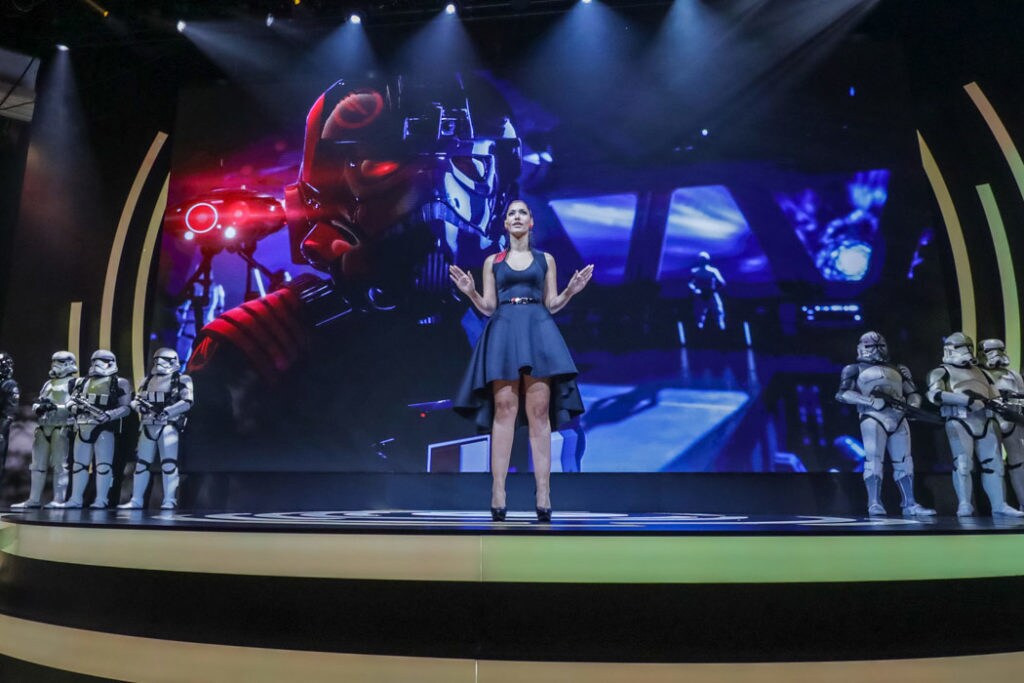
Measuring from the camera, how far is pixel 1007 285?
591 cm

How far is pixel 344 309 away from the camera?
6.61m

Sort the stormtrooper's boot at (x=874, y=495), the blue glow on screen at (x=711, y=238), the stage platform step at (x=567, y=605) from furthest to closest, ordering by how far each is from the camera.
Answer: the blue glow on screen at (x=711, y=238)
the stormtrooper's boot at (x=874, y=495)
the stage platform step at (x=567, y=605)

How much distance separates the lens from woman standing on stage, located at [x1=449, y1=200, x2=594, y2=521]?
127 inches

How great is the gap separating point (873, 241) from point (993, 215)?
1.06 metres

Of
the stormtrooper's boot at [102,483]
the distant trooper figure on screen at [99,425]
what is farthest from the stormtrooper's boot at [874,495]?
the stormtrooper's boot at [102,483]

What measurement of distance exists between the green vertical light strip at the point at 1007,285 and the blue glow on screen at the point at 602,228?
3070 millimetres

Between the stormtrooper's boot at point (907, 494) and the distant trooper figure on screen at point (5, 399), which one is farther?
the distant trooper figure on screen at point (5, 399)

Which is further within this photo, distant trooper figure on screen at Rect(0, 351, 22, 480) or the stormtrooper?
distant trooper figure on screen at Rect(0, 351, 22, 480)

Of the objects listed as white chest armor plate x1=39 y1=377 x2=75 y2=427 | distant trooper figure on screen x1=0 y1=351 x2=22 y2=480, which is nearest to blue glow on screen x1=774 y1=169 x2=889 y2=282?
white chest armor plate x1=39 y1=377 x2=75 y2=427

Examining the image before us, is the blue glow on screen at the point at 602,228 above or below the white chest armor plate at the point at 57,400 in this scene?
above

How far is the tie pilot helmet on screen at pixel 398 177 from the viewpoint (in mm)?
6578

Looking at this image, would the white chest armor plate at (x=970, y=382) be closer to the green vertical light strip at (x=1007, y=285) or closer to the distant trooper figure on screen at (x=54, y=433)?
the green vertical light strip at (x=1007, y=285)

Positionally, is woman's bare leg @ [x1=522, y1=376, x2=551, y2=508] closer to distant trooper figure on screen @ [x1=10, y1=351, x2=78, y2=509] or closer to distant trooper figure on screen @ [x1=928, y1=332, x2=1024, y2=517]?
distant trooper figure on screen @ [x1=928, y1=332, x2=1024, y2=517]

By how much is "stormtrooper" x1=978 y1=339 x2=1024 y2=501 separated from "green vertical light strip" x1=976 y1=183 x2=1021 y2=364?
2.73ft
